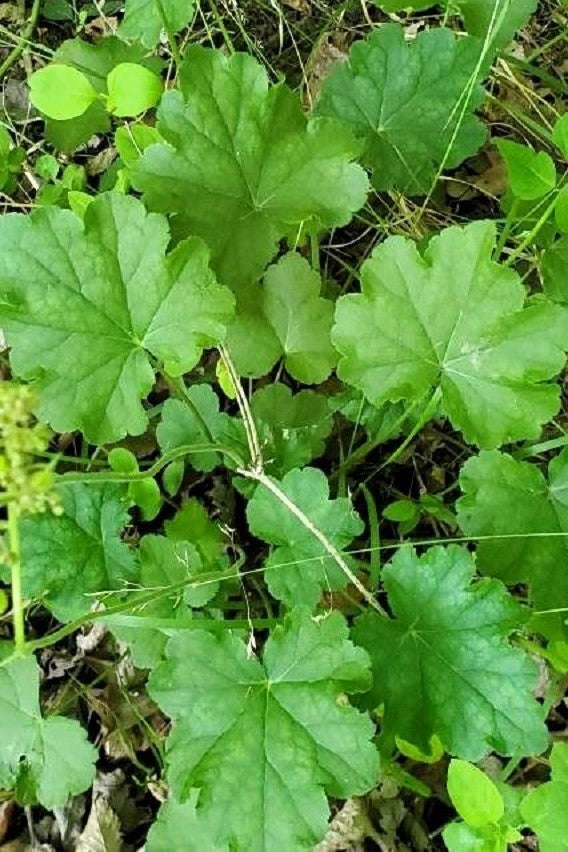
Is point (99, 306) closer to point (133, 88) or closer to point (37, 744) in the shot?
point (133, 88)

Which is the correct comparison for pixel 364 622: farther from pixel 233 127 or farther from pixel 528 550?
pixel 233 127

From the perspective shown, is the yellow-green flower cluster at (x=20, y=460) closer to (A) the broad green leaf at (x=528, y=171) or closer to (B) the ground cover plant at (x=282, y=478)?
(B) the ground cover plant at (x=282, y=478)

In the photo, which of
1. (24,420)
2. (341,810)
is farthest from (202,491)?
(24,420)

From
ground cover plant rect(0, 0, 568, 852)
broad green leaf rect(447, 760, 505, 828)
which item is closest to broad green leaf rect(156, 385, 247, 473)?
ground cover plant rect(0, 0, 568, 852)

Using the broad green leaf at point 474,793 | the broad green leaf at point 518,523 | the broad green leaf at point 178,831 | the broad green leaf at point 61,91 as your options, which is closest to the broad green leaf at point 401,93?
the broad green leaf at point 61,91

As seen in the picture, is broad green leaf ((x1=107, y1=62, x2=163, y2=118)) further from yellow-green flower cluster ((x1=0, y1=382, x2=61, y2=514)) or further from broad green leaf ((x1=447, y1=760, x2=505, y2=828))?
broad green leaf ((x1=447, y1=760, x2=505, y2=828))

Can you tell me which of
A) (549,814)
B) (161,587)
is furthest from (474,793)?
(161,587)
